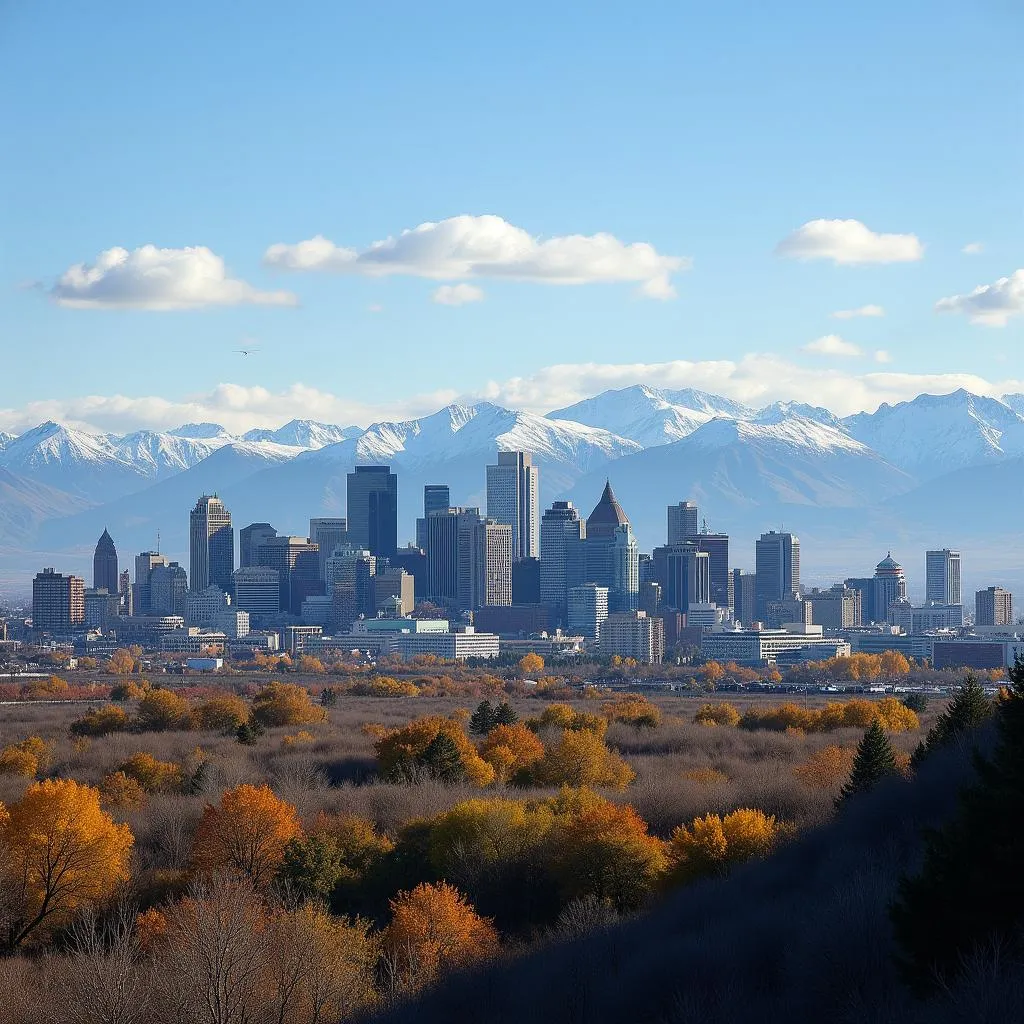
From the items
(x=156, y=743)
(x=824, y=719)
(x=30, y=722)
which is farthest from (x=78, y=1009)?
(x=30, y=722)

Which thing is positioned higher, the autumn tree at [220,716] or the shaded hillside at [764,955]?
the shaded hillside at [764,955]

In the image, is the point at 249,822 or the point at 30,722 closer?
the point at 249,822

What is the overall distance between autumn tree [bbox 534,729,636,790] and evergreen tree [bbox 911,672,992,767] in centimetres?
1891

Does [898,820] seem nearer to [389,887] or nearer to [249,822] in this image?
[389,887]

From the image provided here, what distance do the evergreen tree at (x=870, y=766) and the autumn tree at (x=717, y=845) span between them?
2791mm

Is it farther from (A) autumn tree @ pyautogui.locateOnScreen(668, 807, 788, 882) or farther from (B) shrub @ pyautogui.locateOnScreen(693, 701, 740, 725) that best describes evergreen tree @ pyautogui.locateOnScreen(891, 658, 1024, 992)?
(B) shrub @ pyautogui.locateOnScreen(693, 701, 740, 725)

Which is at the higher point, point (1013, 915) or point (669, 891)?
point (1013, 915)

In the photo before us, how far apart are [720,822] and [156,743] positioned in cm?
5037

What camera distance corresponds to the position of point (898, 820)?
144 ft

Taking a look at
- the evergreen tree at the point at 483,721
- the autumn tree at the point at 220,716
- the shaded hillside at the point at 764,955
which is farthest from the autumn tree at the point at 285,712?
the shaded hillside at the point at 764,955

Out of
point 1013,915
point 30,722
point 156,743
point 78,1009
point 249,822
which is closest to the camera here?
point 1013,915

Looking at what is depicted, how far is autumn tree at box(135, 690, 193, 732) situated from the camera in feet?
385

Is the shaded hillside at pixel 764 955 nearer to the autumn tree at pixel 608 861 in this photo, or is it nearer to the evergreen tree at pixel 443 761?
the autumn tree at pixel 608 861

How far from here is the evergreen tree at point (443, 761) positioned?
269ft
